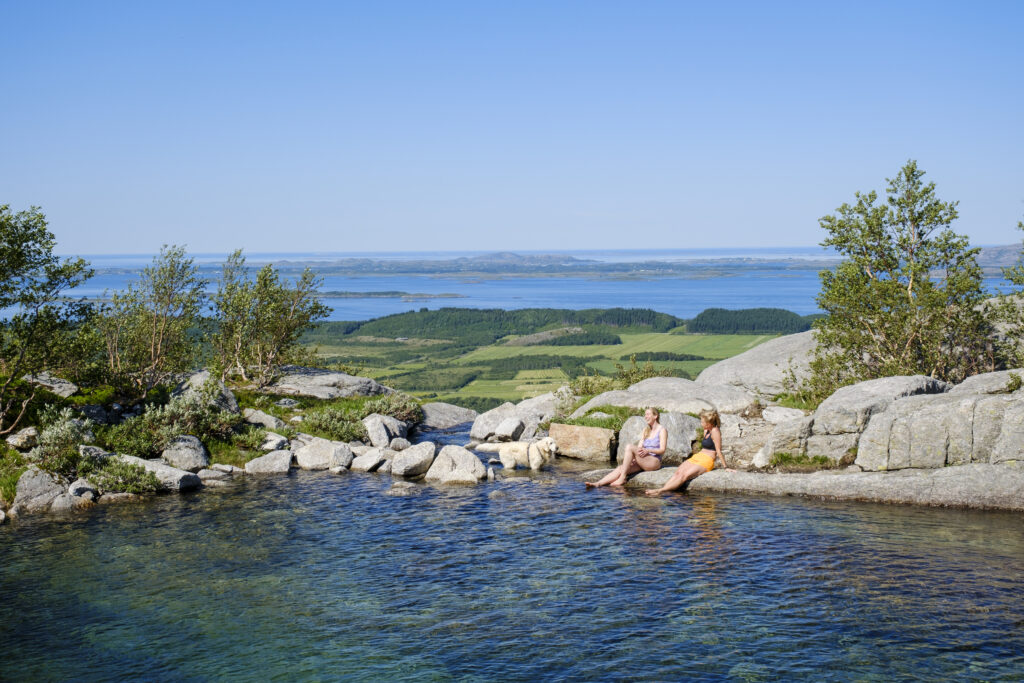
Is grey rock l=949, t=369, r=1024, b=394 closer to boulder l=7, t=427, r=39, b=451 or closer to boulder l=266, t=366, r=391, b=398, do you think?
boulder l=266, t=366, r=391, b=398

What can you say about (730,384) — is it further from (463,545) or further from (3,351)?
(3,351)

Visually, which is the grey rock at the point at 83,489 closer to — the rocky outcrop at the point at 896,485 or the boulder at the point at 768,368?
the rocky outcrop at the point at 896,485

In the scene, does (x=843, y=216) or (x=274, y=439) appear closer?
(x=274, y=439)

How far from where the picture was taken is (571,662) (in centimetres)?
1301

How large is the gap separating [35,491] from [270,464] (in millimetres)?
7614

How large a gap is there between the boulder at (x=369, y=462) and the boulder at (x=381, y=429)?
1.66 meters

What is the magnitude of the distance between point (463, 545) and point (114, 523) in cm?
1026

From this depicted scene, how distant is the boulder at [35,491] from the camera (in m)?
23.1

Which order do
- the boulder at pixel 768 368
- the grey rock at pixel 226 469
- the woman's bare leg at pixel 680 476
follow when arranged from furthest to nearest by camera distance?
1. the boulder at pixel 768 368
2. the grey rock at pixel 226 469
3. the woman's bare leg at pixel 680 476

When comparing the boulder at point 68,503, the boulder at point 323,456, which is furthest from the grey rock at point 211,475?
the boulder at point 68,503

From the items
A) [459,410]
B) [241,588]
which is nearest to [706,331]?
[459,410]

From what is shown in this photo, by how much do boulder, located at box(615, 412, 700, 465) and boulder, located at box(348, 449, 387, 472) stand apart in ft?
29.7

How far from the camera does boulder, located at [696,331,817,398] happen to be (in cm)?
3491

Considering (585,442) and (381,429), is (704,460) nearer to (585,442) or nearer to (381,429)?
(585,442)
